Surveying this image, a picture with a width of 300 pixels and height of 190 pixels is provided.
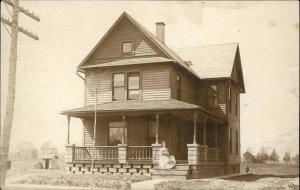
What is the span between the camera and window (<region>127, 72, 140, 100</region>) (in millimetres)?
23781

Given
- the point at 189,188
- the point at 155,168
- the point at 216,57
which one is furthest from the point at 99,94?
the point at 189,188

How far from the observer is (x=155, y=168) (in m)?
19.5

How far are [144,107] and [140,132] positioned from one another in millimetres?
2526

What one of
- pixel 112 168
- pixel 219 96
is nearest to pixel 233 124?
pixel 219 96

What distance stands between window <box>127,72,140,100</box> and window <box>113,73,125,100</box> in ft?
1.25

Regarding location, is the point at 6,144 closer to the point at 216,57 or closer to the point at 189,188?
the point at 189,188

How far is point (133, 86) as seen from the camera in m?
23.9

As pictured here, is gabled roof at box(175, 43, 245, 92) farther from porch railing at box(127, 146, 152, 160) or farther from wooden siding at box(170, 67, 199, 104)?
porch railing at box(127, 146, 152, 160)

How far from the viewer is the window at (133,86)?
23.8 m

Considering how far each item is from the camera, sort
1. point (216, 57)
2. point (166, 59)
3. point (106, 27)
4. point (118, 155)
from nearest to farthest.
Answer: point (118, 155), point (166, 59), point (106, 27), point (216, 57)

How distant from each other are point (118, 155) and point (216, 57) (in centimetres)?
1090

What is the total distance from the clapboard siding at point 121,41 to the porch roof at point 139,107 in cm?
283

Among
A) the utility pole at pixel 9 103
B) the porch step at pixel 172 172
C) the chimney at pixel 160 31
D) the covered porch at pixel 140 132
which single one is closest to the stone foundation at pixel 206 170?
the covered porch at pixel 140 132

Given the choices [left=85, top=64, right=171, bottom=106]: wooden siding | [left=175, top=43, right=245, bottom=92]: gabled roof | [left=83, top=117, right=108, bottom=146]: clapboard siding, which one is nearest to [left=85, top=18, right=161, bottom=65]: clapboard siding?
[left=85, top=64, right=171, bottom=106]: wooden siding
